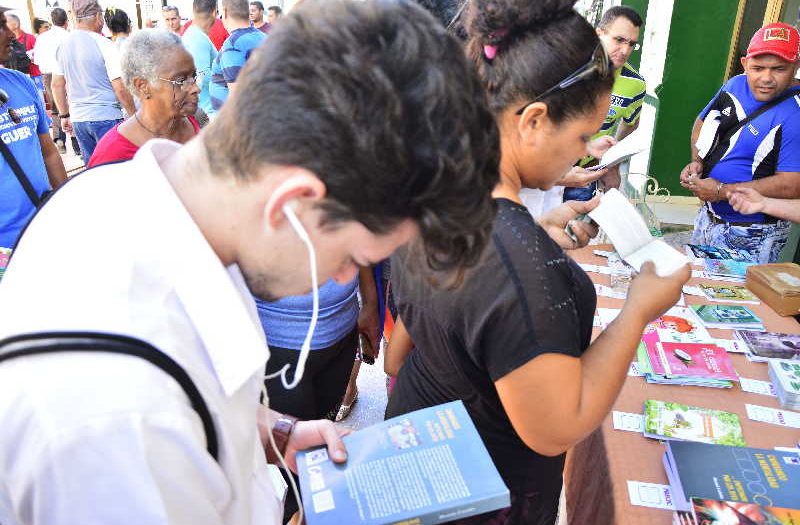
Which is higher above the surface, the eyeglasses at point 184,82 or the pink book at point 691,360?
the eyeglasses at point 184,82

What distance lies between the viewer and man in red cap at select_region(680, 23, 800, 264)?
281cm

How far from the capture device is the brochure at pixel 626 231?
141 cm

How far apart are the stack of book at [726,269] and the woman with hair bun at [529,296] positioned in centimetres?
144

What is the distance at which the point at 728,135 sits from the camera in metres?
3.08

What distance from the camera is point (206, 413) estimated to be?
564 mm

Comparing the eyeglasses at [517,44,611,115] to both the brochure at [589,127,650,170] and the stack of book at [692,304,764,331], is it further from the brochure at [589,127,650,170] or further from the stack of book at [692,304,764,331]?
the stack of book at [692,304,764,331]

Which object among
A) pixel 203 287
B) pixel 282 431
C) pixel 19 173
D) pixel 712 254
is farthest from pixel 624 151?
pixel 19 173

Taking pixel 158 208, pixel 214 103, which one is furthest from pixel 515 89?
pixel 214 103

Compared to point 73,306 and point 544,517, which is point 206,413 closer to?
point 73,306

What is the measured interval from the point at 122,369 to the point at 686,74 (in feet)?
19.2

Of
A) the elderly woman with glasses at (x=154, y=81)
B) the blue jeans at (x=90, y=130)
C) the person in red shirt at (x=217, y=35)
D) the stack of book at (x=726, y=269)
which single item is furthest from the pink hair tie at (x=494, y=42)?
the person in red shirt at (x=217, y=35)

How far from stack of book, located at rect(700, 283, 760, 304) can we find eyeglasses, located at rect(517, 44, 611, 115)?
4.90 feet

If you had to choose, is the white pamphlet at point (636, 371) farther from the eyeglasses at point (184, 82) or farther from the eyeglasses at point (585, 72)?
the eyeglasses at point (184, 82)

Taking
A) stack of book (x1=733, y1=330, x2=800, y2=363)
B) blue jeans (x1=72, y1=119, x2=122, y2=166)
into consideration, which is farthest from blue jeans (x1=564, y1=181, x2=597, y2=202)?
blue jeans (x1=72, y1=119, x2=122, y2=166)
